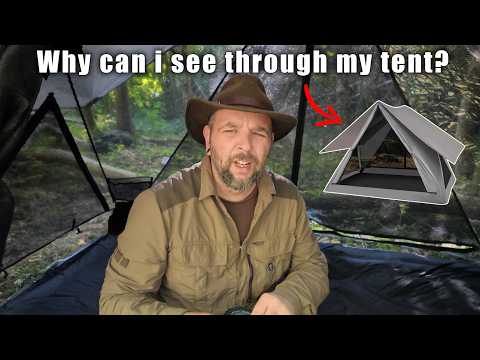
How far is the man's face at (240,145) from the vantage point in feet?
4.45

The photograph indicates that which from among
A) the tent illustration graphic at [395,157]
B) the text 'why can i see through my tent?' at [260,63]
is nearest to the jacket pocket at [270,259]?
the text 'why can i see through my tent?' at [260,63]

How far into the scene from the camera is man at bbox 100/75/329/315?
4.23 ft

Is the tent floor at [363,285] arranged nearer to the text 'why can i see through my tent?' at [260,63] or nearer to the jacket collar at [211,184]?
the jacket collar at [211,184]

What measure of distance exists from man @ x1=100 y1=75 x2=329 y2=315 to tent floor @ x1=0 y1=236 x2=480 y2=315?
673 mm

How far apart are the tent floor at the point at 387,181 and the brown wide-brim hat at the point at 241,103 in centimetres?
149

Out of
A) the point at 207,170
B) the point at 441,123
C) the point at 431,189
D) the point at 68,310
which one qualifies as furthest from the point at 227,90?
the point at 431,189

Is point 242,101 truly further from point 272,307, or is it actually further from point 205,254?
point 272,307

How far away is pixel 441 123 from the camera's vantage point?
7.80ft

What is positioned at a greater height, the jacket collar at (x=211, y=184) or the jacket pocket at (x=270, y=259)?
the jacket collar at (x=211, y=184)

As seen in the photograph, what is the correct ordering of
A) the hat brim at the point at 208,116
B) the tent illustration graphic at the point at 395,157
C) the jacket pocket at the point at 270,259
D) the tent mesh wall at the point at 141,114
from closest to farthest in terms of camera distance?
the hat brim at the point at 208,116
the jacket pocket at the point at 270,259
the tent illustration graphic at the point at 395,157
the tent mesh wall at the point at 141,114

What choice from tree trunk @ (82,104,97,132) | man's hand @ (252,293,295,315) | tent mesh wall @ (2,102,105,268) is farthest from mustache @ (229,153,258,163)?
tree trunk @ (82,104,97,132)

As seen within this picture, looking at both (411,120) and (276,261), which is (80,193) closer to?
(276,261)

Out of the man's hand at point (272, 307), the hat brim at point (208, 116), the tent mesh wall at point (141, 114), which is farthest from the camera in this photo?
the tent mesh wall at point (141, 114)
